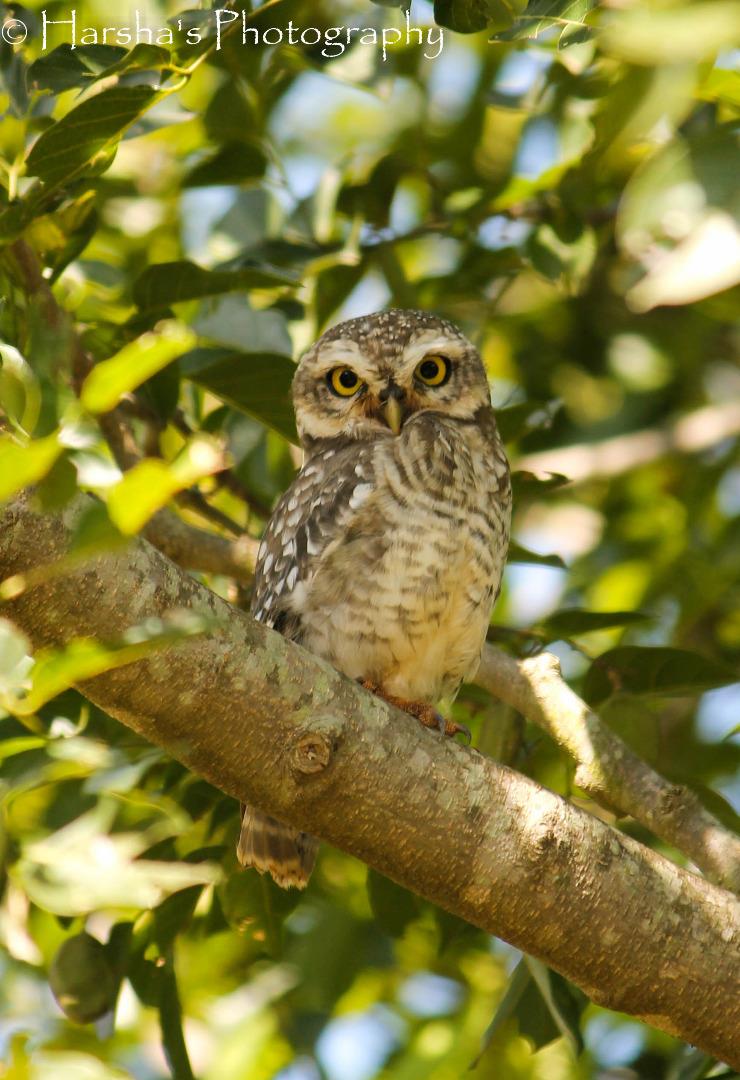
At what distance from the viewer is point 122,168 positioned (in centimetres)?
414

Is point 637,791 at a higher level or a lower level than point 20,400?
lower

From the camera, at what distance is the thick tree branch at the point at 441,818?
1.93 metres

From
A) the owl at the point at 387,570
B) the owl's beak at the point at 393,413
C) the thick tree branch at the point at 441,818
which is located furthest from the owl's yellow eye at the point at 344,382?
the thick tree branch at the point at 441,818

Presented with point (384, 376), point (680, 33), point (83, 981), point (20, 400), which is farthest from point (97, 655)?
point (384, 376)

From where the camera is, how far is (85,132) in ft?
7.68

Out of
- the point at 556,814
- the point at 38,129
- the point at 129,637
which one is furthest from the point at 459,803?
the point at 38,129

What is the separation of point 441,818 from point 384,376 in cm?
157

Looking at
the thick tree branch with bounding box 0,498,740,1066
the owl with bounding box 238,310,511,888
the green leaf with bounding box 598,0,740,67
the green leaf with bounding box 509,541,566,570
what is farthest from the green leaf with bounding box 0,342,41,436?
the green leaf with bounding box 509,541,566,570

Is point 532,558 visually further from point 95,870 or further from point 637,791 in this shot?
point 95,870

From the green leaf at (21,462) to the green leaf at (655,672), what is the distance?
1.82m

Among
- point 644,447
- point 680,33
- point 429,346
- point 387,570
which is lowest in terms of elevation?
point 644,447

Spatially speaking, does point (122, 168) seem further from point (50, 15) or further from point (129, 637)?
point (129, 637)

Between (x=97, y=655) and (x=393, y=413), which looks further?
(x=393, y=413)

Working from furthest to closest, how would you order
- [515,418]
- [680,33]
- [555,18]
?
[515,418] → [555,18] → [680,33]
